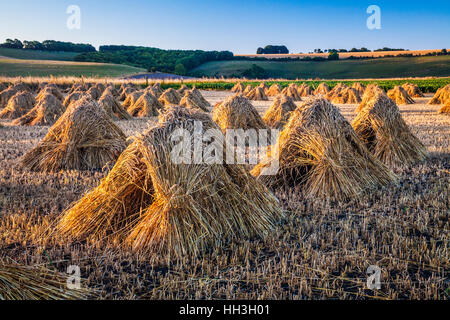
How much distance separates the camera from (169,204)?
392cm

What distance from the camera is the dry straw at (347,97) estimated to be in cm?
2594

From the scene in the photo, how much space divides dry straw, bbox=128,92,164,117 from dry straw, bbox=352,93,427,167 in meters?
12.2

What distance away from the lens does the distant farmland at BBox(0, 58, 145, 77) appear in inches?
2355

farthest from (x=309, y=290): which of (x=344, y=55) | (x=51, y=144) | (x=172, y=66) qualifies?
(x=344, y=55)

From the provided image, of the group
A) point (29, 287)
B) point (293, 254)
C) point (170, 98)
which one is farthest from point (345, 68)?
point (29, 287)

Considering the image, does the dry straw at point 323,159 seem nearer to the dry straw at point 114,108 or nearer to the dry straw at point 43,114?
the dry straw at point 114,108

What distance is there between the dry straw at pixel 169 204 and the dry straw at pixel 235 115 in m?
6.48

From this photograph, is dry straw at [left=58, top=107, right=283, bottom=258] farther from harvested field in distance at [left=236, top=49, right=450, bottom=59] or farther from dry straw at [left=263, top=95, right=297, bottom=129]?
harvested field in distance at [left=236, top=49, right=450, bottom=59]

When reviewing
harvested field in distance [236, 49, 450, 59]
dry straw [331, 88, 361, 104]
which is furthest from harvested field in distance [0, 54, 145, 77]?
dry straw [331, 88, 361, 104]

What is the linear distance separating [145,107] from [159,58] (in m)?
79.5

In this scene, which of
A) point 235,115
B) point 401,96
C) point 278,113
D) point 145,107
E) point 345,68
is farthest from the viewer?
point 345,68

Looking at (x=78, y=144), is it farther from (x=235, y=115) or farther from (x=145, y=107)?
(x=145, y=107)

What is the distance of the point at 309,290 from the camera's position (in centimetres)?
316
